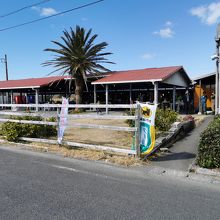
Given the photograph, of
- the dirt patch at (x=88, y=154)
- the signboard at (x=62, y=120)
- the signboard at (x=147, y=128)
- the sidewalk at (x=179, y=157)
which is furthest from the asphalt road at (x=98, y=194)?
the signboard at (x=62, y=120)

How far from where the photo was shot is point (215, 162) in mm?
5336

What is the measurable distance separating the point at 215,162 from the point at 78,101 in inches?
772

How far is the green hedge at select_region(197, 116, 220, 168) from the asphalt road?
30.7 inches

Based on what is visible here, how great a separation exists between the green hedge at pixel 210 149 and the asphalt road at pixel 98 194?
2.56ft

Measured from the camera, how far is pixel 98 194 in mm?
4172

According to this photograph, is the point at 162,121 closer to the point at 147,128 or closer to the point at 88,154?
the point at 147,128

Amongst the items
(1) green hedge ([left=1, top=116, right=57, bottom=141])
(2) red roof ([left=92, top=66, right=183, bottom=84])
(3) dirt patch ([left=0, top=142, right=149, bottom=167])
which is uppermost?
(2) red roof ([left=92, top=66, right=183, bottom=84])

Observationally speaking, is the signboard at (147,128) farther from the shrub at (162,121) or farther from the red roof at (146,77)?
the red roof at (146,77)

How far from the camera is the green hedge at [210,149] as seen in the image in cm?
532

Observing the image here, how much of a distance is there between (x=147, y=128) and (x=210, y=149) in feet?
4.99

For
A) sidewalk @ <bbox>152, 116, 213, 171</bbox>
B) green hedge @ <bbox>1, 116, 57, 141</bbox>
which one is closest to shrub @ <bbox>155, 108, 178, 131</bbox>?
sidewalk @ <bbox>152, 116, 213, 171</bbox>

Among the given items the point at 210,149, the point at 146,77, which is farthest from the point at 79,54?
the point at 210,149

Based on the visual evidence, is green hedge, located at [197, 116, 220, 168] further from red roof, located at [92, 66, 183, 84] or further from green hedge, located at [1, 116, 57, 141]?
red roof, located at [92, 66, 183, 84]

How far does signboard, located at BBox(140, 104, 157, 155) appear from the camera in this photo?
6.18m
